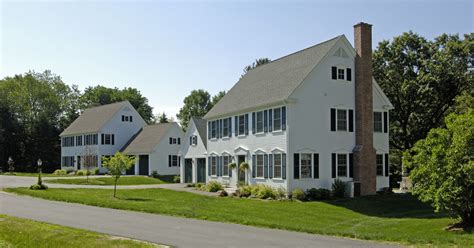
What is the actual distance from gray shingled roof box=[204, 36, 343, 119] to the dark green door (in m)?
6.74

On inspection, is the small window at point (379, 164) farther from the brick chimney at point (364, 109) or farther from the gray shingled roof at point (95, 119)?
the gray shingled roof at point (95, 119)

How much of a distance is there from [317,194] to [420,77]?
17.1 meters

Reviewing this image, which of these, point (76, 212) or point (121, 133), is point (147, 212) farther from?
point (121, 133)

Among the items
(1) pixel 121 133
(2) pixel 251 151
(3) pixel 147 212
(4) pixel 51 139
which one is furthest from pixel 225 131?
(4) pixel 51 139

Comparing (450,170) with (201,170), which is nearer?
(450,170)

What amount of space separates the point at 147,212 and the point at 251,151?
1337 cm

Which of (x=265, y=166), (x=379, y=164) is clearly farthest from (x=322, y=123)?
(x=379, y=164)

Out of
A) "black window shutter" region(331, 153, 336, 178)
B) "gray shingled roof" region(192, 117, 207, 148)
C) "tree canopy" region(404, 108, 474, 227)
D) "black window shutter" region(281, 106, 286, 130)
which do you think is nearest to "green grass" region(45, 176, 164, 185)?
"gray shingled roof" region(192, 117, 207, 148)

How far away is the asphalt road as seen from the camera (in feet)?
43.4

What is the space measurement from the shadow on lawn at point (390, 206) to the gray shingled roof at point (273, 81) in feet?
24.1

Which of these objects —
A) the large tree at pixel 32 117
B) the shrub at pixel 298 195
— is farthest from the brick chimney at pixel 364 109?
the large tree at pixel 32 117

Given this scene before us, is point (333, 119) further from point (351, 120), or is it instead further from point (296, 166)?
point (296, 166)

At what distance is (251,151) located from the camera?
33.3m

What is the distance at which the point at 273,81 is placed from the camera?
33875 mm
